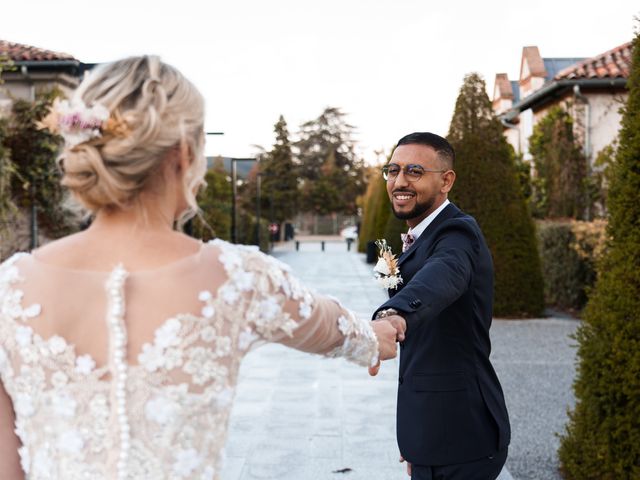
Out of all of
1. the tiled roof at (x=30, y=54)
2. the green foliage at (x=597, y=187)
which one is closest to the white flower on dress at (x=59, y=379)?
the green foliage at (x=597, y=187)

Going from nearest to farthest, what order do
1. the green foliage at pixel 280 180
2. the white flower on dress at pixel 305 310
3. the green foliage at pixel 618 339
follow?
the white flower on dress at pixel 305 310, the green foliage at pixel 618 339, the green foliage at pixel 280 180

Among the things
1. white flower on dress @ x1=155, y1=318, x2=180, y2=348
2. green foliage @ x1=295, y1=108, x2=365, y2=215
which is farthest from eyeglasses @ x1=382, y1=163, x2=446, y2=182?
green foliage @ x1=295, y1=108, x2=365, y2=215

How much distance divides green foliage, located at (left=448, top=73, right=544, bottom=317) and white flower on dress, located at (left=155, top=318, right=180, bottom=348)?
1132 cm

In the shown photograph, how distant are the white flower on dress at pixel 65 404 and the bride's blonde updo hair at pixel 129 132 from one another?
416 mm

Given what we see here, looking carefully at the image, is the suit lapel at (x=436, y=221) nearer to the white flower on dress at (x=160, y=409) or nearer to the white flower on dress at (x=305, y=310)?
the white flower on dress at (x=305, y=310)

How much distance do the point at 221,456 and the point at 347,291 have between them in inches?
605

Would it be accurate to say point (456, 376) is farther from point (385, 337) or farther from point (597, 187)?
point (597, 187)

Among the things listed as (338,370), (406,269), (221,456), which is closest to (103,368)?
(221,456)

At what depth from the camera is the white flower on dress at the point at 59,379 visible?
1.47 meters

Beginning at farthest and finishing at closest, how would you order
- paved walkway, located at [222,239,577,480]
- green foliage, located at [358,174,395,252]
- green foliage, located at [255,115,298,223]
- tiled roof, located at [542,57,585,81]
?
green foliage, located at [255,115,298,223], tiled roof, located at [542,57,585,81], green foliage, located at [358,174,395,252], paved walkway, located at [222,239,577,480]

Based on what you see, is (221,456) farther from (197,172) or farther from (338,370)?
(338,370)

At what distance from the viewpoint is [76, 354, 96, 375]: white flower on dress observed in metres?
1.46

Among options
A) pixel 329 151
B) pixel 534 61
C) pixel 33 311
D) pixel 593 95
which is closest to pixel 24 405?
pixel 33 311

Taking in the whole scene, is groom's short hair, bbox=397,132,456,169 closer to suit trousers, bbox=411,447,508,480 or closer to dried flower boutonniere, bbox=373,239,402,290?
dried flower boutonniere, bbox=373,239,402,290
